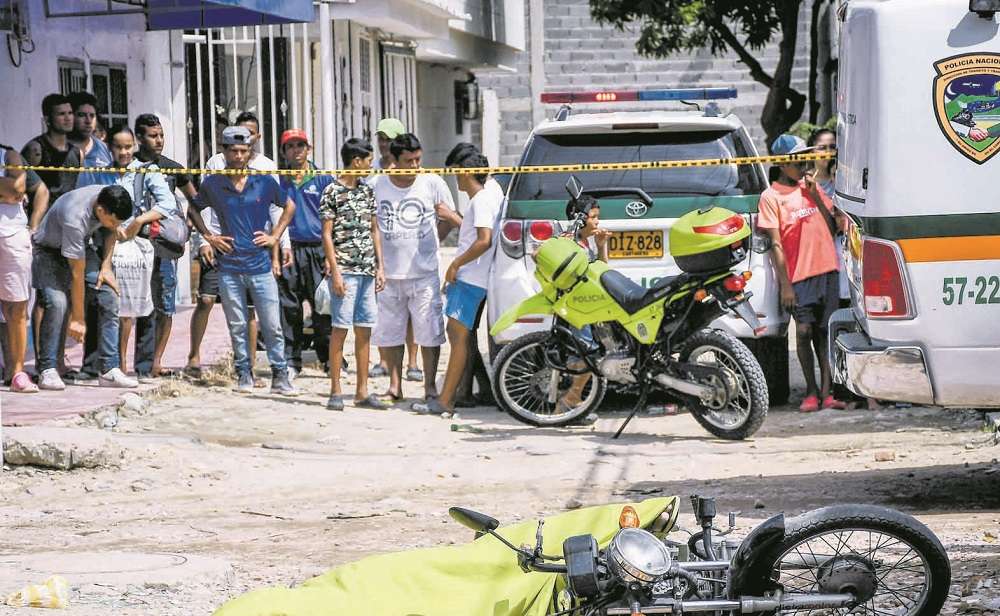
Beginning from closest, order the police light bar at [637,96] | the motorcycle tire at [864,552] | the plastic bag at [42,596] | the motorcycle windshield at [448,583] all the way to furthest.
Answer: the motorcycle windshield at [448,583] < the motorcycle tire at [864,552] < the plastic bag at [42,596] < the police light bar at [637,96]

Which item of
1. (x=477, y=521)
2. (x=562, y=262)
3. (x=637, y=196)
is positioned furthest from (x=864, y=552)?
(x=637, y=196)

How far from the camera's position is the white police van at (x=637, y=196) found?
10.0m

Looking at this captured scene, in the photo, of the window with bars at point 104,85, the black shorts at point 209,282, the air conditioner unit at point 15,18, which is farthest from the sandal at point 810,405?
the window with bars at point 104,85

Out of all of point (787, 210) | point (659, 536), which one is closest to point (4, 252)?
point (787, 210)

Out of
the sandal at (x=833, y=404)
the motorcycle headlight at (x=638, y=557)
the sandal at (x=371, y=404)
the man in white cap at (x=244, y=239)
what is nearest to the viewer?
the motorcycle headlight at (x=638, y=557)

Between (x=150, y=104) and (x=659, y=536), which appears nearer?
(x=659, y=536)

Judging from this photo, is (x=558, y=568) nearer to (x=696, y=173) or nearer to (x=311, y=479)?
(x=311, y=479)

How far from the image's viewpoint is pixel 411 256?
423 inches

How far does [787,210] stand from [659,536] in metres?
5.67

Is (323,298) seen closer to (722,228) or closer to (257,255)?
(257,255)

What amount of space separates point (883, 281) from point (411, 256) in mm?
4606

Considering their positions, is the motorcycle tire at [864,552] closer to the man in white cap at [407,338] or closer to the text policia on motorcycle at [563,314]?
the text policia on motorcycle at [563,314]

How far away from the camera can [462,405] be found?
36.5 feet

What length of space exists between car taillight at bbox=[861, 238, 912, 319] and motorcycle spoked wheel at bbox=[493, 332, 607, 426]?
3323 millimetres
